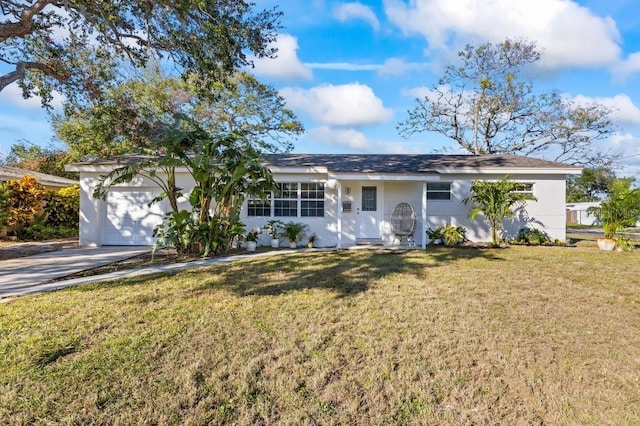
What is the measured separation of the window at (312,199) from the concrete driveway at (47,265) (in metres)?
5.20

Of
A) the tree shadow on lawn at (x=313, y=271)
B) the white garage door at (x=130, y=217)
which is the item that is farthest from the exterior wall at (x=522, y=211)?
the white garage door at (x=130, y=217)

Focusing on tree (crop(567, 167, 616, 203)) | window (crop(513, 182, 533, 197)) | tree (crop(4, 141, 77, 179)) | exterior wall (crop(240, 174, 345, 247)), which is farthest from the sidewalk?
tree (crop(567, 167, 616, 203))

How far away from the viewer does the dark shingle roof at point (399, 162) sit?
12.5 metres

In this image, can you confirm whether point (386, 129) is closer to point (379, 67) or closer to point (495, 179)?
point (379, 67)

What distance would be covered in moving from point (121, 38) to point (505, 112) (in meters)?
23.6

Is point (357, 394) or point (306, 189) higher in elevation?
point (306, 189)

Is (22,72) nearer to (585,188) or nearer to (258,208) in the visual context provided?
(258,208)

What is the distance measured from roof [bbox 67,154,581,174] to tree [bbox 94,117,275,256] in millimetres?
2878

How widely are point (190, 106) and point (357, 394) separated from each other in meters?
22.7

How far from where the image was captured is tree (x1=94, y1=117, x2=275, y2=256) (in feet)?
29.2

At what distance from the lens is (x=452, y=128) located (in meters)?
26.1

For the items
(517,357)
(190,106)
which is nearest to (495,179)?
(517,357)

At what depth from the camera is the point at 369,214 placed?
12.6m

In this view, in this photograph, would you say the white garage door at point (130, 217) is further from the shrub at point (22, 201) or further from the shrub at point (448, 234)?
the shrub at point (448, 234)
